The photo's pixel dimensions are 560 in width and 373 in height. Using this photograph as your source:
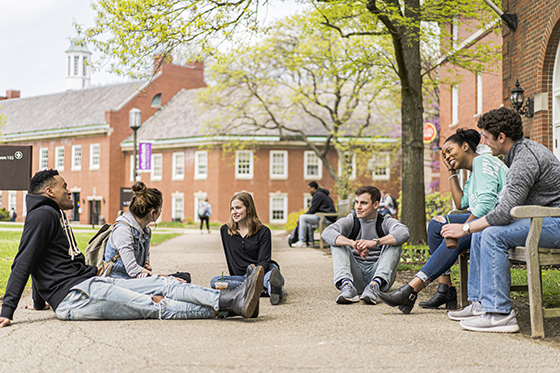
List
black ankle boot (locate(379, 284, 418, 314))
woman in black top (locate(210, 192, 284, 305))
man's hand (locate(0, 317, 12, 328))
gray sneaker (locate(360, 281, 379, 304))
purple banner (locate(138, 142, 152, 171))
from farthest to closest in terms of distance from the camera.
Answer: purple banner (locate(138, 142, 152, 171)) < woman in black top (locate(210, 192, 284, 305)) < gray sneaker (locate(360, 281, 379, 304)) < black ankle boot (locate(379, 284, 418, 314)) < man's hand (locate(0, 317, 12, 328))

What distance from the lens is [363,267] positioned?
629 centimetres

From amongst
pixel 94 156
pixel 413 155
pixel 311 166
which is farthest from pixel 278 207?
pixel 413 155

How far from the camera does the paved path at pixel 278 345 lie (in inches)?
137

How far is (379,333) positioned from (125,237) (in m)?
2.46

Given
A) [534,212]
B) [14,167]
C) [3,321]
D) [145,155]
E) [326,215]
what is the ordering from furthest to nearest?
1. [145,155]
2. [326,215]
3. [14,167]
4. [3,321]
5. [534,212]

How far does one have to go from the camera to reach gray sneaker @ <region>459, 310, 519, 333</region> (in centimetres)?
434

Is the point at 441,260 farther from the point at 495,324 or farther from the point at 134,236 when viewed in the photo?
the point at 134,236

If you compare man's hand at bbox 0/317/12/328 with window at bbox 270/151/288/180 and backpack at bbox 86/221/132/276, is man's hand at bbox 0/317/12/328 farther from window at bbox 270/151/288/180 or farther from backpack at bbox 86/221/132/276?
window at bbox 270/151/288/180

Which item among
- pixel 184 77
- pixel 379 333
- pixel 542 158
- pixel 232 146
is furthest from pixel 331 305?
pixel 184 77

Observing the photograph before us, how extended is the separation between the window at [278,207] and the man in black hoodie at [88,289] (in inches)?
1373

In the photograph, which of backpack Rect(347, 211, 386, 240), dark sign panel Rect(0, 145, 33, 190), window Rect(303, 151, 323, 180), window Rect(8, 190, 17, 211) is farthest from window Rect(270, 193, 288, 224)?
backpack Rect(347, 211, 386, 240)

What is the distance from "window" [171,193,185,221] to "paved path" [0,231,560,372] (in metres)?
35.8

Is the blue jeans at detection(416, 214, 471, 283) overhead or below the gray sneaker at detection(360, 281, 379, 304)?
overhead

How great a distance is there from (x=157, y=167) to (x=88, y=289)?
3881 cm
